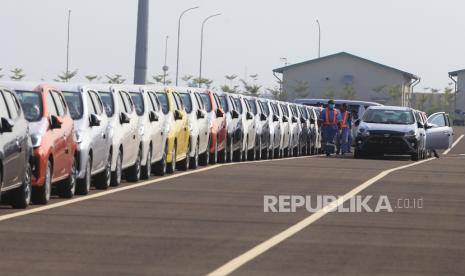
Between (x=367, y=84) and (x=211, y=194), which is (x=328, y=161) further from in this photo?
(x=367, y=84)

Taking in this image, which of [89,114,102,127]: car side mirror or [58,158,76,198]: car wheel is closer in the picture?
[58,158,76,198]: car wheel

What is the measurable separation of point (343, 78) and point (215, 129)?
110m

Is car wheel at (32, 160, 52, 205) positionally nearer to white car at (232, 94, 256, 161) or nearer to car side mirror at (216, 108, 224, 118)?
car side mirror at (216, 108, 224, 118)

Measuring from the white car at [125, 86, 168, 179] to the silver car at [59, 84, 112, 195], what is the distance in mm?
2880

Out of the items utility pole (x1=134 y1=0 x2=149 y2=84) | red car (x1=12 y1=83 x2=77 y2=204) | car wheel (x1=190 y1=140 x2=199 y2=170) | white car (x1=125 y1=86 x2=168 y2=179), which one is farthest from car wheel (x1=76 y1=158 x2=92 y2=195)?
utility pole (x1=134 y1=0 x2=149 y2=84)

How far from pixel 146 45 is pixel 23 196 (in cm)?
2826

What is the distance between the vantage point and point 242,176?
3059 cm

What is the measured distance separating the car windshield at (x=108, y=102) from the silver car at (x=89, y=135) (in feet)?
2.25

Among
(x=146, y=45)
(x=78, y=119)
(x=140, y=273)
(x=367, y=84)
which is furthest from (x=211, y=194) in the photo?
(x=367, y=84)

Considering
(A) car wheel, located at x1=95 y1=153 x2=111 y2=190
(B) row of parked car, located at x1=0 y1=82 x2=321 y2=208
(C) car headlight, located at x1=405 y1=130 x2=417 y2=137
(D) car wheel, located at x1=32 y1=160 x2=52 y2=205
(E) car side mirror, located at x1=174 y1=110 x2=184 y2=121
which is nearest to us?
(B) row of parked car, located at x1=0 y1=82 x2=321 y2=208

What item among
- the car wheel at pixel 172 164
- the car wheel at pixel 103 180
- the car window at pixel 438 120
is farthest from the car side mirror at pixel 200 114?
the car window at pixel 438 120

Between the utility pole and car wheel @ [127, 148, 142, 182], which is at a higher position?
the utility pole

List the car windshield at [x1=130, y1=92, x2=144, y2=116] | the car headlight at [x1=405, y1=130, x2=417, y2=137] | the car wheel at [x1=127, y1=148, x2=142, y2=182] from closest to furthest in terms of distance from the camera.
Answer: the car wheel at [x1=127, y1=148, x2=142, y2=182] < the car windshield at [x1=130, y1=92, x2=144, y2=116] < the car headlight at [x1=405, y1=130, x2=417, y2=137]

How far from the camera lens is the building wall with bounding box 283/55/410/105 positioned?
144500mm
